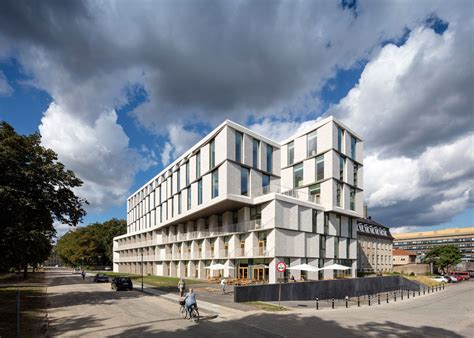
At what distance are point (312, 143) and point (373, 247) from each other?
40.0 metres

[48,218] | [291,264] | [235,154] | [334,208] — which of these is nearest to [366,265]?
[334,208]

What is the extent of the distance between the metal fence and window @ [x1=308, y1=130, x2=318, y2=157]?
1903cm

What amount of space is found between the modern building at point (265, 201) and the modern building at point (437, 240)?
11515cm

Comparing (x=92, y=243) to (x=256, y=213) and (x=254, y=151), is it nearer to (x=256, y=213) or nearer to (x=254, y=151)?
(x=254, y=151)

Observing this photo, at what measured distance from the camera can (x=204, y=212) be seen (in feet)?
162

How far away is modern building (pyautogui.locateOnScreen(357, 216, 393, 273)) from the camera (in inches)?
2805

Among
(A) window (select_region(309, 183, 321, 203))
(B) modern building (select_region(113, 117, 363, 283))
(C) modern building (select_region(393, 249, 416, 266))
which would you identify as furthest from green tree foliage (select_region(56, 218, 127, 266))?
(C) modern building (select_region(393, 249, 416, 266))

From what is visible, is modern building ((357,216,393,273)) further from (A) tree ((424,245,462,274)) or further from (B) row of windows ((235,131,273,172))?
(B) row of windows ((235,131,273,172))

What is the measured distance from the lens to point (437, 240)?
15250cm

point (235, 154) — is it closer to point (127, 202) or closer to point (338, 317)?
point (338, 317)

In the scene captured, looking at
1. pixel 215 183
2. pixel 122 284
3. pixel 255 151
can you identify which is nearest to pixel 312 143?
pixel 255 151

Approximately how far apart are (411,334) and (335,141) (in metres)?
34.9

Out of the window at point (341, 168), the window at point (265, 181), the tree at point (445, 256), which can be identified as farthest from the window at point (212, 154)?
the tree at point (445, 256)

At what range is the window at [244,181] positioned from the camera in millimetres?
43250
